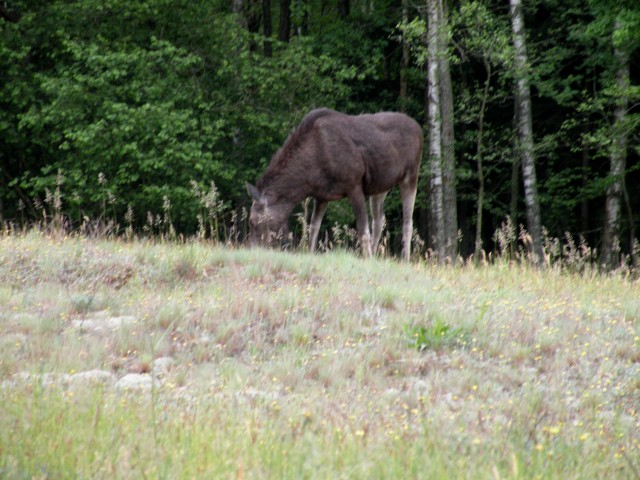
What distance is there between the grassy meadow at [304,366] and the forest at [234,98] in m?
6.21

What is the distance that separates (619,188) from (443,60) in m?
5.64

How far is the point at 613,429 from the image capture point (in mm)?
4961

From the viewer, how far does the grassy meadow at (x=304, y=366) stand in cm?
388

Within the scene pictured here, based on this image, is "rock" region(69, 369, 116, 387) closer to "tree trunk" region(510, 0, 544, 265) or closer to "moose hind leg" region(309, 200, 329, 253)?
"moose hind leg" region(309, 200, 329, 253)

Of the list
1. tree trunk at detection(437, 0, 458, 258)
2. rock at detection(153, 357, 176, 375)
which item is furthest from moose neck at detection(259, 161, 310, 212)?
rock at detection(153, 357, 176, 375)

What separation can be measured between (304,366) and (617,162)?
49.2 feet

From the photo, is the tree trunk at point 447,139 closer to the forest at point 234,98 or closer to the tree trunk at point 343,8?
the forest at point 234,98

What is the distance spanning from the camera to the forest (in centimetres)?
1733

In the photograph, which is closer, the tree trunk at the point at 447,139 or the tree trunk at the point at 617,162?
the tree trunk at the point at 447,139

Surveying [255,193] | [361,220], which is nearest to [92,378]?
[255,193]

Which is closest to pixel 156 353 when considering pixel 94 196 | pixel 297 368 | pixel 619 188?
pixel 297 368

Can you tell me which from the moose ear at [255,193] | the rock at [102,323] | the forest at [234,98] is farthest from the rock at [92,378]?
the forest at [234,98]

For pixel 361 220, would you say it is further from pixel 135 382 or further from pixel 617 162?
pixel 617 162

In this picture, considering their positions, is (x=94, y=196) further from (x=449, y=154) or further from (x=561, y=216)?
(x=561, y=216)
